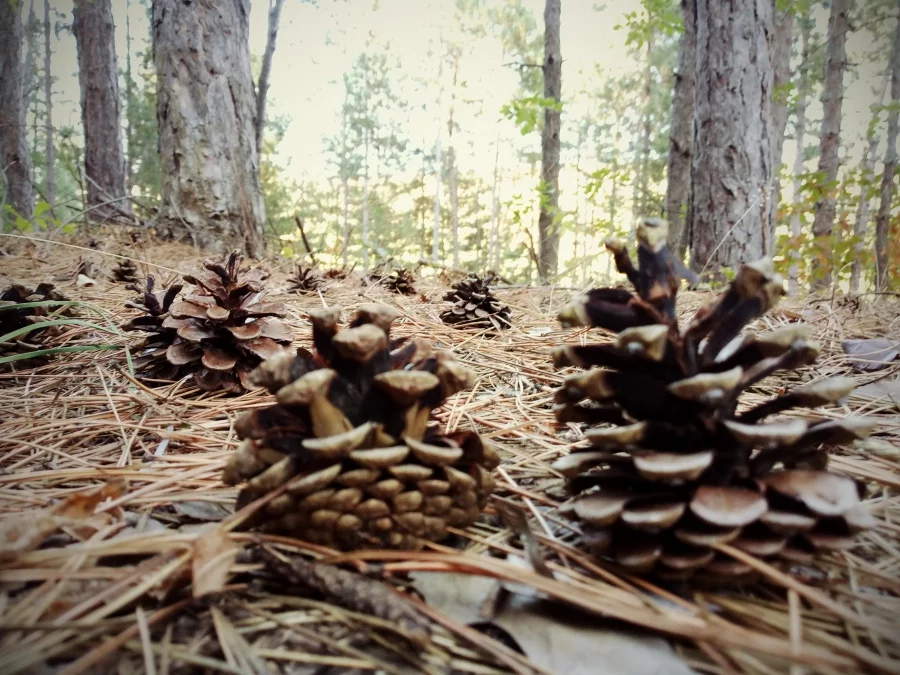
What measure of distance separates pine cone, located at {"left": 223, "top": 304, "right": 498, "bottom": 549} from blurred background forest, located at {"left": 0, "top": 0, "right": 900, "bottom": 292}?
8.59ft

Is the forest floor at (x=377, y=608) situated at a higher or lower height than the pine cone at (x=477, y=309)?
lower

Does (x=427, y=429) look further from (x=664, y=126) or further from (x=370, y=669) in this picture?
(x=664, y=126)

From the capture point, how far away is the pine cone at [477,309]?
6.98 ft

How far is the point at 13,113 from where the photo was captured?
6.84 meters

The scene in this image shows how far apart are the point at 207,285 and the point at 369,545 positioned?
3.35 feet

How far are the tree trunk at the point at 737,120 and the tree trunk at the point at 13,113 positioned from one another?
802 centimetres

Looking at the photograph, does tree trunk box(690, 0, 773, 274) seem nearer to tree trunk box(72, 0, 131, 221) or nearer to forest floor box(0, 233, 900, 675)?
forest floor box(0, 233, 900, 675)

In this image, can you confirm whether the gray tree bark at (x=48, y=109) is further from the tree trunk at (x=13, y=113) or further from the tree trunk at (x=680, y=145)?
the tree trunk at (x=680, y=145)

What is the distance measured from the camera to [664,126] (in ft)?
48.2

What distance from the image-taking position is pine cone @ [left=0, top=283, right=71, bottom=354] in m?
1.51

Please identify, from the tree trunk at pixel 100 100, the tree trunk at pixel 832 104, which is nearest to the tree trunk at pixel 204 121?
the tree trunk at pixel 100 100

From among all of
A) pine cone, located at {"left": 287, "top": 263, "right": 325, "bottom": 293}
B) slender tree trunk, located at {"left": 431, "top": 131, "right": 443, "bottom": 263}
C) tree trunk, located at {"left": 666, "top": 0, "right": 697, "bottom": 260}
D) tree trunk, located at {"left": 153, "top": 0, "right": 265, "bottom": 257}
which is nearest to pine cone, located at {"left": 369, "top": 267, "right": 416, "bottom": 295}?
pine cone, located at {"left": 287, "top": 263, "right": 325, "bottom": 293}

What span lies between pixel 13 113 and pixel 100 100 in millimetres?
2751

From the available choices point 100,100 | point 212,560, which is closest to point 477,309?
point 212,560
